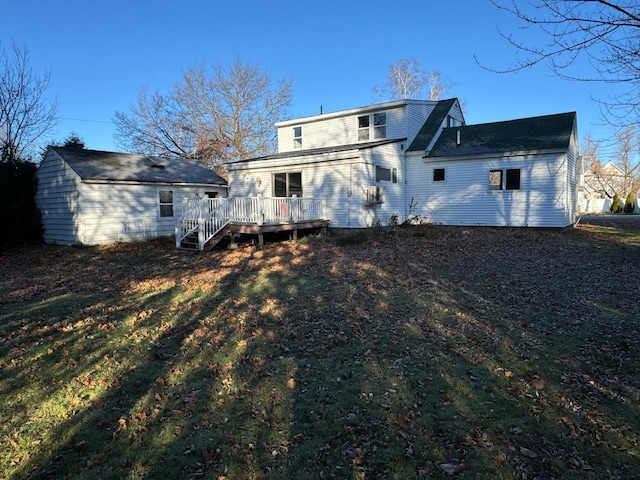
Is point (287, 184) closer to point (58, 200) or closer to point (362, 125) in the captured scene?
point (362, 125)

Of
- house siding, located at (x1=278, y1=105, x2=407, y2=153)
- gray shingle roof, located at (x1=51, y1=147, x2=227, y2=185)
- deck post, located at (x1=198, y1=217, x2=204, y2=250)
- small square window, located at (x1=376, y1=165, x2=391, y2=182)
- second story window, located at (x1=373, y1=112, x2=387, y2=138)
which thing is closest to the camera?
deck post, located at (x1=198, y1=217, x2=204, y2=250)

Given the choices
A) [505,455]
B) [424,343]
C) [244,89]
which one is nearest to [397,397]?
[505,455]

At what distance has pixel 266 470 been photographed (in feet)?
9.57

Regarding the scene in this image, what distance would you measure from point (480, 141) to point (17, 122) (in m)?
22.0

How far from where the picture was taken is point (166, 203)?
714 inches

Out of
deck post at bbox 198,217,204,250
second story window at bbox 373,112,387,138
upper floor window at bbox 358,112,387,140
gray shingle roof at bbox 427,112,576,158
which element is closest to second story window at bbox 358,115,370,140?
upper floor window at bbox 358,112,387,140

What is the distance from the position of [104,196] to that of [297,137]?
1127 cm

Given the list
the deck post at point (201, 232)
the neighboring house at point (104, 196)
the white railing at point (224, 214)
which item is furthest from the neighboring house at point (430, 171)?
the deck post at point (201, 232)

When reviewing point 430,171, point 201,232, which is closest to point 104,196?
point 201,232

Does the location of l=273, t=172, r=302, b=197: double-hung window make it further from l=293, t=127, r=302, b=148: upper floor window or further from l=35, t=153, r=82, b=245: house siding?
l=35, t=153, r=82, b=245: house siding

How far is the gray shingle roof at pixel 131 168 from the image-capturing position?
1599 cm

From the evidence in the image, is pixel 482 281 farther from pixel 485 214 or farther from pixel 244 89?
pixel 244 89

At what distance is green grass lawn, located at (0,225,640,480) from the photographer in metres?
3.02

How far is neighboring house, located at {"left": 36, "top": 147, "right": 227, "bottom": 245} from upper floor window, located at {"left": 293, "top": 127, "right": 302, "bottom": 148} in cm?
661
